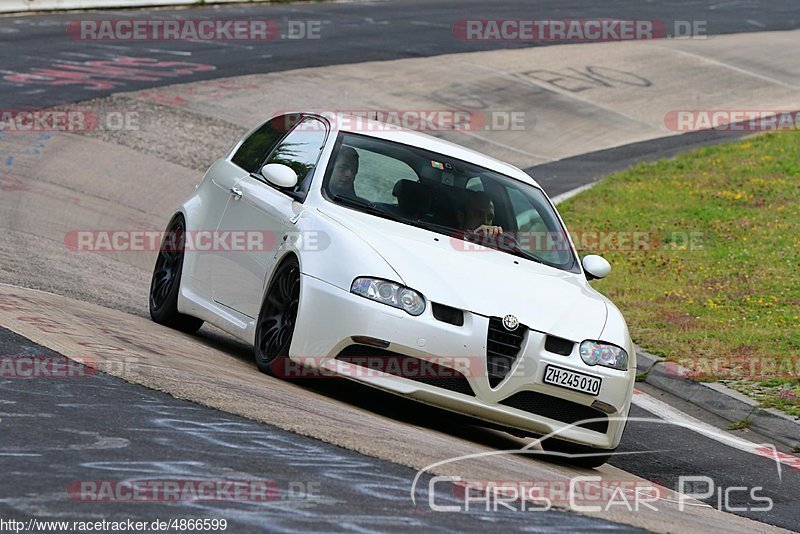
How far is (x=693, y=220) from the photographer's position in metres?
17.5

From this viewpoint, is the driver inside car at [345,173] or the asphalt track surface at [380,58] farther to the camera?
the driver inside car at [345,173]

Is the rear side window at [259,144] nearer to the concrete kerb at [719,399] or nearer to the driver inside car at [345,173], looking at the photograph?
the driver inside car at [345,173]

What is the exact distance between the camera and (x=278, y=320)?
816 centimetres

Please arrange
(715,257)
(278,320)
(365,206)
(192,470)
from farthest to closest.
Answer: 1. (715,257)
2. (365,206)
3. (278,320)
4. (192,470)

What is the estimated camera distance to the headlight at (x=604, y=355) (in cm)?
768

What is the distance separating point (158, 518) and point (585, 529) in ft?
5.74

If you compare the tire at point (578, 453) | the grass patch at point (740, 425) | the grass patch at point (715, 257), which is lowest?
the grass patch at point (715, 257)

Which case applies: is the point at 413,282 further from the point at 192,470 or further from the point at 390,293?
the point at 192,470

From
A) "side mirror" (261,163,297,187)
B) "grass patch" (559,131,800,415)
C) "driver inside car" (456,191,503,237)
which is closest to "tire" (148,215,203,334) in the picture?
"side mirror" (261,163,297,187)

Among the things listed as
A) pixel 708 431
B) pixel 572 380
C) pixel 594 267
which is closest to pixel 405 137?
pixel 594 267

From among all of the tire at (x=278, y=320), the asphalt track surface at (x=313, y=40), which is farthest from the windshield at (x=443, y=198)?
the asphalt track surface at (x=313, y=40)

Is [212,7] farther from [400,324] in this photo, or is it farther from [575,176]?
[400,324]

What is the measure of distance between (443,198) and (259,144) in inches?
69.9

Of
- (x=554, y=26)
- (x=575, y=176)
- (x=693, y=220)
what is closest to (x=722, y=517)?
(x=693, y=220)
